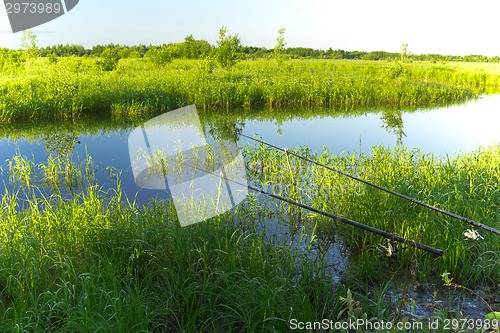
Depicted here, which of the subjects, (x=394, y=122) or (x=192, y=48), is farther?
(x=192, y=48)

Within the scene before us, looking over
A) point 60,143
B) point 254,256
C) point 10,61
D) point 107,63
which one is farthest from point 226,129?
point 107,63

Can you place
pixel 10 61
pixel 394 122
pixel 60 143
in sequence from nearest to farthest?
1. pixel 60 143
2. pixel 394 122
3. pixel 10 61

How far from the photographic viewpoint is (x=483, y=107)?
17.6m

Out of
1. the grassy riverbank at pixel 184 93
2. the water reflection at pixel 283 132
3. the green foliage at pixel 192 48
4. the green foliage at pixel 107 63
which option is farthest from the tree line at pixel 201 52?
the water reflection at pixel 283 132

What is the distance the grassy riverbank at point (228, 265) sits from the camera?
8.92 ft

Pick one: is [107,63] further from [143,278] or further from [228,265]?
[228,265]

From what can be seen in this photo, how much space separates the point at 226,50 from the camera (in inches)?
864

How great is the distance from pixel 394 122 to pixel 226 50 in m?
11.3

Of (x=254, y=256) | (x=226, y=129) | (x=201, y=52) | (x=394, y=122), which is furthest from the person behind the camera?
(x=201, y=52)

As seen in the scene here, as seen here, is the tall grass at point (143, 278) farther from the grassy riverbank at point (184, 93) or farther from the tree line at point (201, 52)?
the tree line at point (201, 52)

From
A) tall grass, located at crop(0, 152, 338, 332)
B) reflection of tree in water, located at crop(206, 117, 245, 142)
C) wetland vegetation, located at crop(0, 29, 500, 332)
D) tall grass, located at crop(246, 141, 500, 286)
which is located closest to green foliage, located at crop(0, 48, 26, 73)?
reflection of tree in water, located at crop(206, 117, 245, 142)

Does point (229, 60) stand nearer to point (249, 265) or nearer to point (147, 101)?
point (147, 101)


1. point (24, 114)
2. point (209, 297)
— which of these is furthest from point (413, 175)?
point (24, 114)

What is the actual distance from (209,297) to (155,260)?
2.22ft
